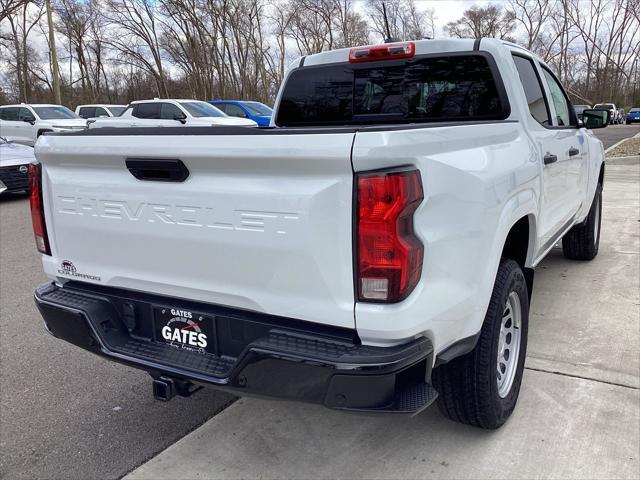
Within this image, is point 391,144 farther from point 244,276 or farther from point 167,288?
point 167,288

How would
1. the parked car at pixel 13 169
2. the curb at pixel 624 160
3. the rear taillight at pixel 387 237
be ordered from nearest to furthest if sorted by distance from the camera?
1. the rear taillight at pixel 387 237
2. the parked car at pixel 13 169
3. the curb at pixel 624 160

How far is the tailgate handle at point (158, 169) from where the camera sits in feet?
7.34

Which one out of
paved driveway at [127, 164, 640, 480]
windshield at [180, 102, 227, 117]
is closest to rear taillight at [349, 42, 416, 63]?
paved driveway at [127, 164, 640, 480]

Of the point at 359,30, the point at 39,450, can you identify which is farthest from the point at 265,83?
the point at 39,450

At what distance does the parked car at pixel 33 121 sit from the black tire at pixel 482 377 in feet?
60.3

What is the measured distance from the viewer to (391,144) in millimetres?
1880

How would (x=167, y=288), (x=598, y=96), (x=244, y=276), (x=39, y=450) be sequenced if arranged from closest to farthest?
(x=244, y=276) < (x=167, y=288) < (x=39, y=450) < (x=598, y=96)

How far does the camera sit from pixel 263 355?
2.07 meters

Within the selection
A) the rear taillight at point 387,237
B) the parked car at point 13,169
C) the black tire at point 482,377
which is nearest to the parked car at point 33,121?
the parked car at point 13,169

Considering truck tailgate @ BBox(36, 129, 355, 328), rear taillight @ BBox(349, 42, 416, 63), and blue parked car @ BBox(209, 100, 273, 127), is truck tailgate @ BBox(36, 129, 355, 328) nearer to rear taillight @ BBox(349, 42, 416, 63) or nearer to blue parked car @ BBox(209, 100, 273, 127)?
rear taillight @ BBox(349, 42, 416, 63)

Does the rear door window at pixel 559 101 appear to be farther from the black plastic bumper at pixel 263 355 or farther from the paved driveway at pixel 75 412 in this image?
the paved driveway at pixel 75 412

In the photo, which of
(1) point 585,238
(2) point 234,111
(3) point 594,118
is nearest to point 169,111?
(2) point 234,111

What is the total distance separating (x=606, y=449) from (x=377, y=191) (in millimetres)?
1813

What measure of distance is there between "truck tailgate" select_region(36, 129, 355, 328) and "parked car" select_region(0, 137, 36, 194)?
904cm
